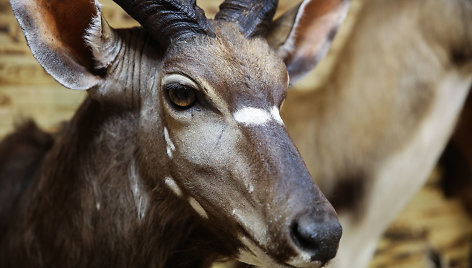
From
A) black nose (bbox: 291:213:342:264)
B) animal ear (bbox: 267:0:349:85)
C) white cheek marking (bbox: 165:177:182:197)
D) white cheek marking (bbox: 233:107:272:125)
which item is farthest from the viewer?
animal ear (bbox: 267:0:349:85)

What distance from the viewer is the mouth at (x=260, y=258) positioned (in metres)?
1.18

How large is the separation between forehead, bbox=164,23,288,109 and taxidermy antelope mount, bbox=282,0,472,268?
1138mm

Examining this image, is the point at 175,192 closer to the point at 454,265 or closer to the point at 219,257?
the point at 219,257

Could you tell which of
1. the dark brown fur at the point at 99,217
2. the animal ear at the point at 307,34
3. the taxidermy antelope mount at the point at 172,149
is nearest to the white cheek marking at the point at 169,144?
the taxidermy antelope mount at the point at 172,149

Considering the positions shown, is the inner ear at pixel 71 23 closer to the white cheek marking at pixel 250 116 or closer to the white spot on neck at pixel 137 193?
the white spot on neck at pixel 137 193

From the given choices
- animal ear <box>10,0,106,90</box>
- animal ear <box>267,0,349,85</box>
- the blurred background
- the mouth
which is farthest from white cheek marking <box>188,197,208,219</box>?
the blurred background

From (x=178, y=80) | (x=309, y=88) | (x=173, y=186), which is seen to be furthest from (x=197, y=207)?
(x=309, y=88)

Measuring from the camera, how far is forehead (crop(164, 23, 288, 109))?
132cm

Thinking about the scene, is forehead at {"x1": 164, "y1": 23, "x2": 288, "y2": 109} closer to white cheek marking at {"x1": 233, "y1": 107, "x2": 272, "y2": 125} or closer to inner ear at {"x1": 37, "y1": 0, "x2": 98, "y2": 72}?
white cheek marking at {"x1": 233, "y1": 107, "x2": 272, "y2": 125}

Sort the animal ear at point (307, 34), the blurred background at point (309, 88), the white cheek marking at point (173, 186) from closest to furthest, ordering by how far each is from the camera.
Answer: the white cheek marking at point (173, 186), the animal ear at point (307, 34), the blurred background at point (309, 88)

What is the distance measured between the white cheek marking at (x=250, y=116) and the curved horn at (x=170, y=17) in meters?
0.25

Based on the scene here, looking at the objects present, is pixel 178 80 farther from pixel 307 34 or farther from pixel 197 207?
pixel 307 34

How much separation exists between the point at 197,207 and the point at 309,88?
2.04 metres

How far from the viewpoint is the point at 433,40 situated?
8.04 ft
